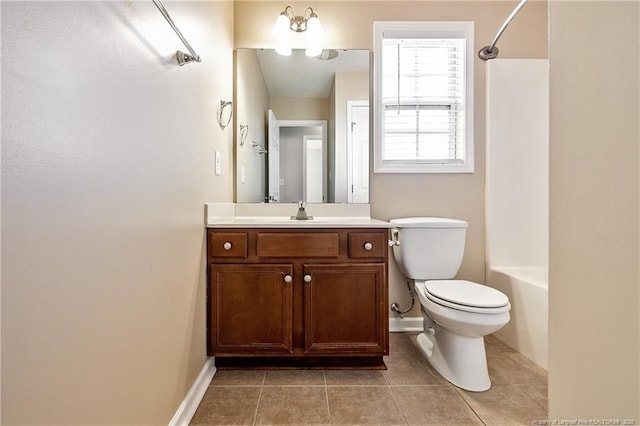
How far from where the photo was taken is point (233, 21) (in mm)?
2018

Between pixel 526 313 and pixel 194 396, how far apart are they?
1.85 meters

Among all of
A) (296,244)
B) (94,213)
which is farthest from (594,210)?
(296,244)

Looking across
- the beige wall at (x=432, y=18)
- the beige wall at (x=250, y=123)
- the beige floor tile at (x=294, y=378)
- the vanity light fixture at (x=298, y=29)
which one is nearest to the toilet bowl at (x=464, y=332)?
the beige wall at (x=432, y=18)

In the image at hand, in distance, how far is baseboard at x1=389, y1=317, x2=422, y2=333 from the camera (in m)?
2.08

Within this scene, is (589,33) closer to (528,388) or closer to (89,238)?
(89,238)

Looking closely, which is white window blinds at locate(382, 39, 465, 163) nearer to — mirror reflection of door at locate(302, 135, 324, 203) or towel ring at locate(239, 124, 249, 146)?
mirror reflection of door at locate(302, 135, 324, 203)

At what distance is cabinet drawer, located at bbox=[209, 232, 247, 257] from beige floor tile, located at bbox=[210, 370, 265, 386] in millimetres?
640

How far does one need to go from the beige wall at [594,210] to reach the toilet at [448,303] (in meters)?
0.89

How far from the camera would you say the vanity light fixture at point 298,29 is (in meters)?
1.96

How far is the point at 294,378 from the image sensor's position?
1515 mm

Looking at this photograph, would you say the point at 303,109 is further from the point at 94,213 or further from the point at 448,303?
the point at 94,213

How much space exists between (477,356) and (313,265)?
94 centimetres

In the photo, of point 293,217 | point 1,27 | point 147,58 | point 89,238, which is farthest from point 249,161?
A: point 1,27

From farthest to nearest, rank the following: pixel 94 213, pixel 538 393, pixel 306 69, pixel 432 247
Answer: pixel 306 69 → pixel 432 247 → pixel 538 393 → pixel 94 213
